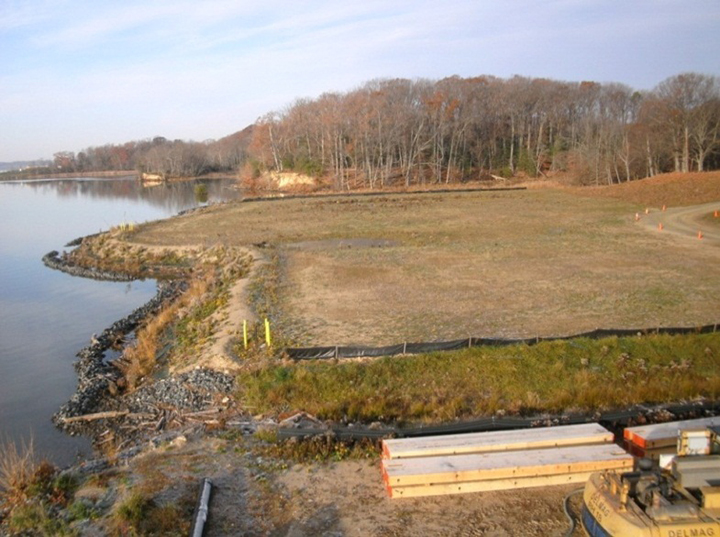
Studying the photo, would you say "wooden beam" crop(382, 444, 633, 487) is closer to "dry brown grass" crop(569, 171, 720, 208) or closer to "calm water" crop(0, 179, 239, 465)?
"calm water" crop(0, 179, 239, 465)

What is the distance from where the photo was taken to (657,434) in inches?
365

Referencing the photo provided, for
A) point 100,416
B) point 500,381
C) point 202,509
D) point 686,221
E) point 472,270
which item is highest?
point 686,221

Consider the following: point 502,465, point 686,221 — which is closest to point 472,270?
point 502,465

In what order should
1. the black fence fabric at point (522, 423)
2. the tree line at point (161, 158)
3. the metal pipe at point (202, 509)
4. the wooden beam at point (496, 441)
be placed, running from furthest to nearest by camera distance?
the tree line at point (161, 158) → the black fence fabric at point (522, 423) → the wooden beam at point (496, 441) → the metal pipe at point (202, 509)

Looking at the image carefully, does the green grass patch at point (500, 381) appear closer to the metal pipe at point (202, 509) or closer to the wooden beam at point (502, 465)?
the wooden beam at point (502, 465)

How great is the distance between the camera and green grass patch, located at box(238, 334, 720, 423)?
37.7ft

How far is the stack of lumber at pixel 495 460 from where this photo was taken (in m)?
8.06

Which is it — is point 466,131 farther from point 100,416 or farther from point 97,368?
point 100,416

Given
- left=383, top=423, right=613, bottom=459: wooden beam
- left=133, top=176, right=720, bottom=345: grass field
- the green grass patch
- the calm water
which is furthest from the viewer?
left=133, top=176, right=720, bottom=345: grass field

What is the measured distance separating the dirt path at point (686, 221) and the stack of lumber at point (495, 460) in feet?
79.4

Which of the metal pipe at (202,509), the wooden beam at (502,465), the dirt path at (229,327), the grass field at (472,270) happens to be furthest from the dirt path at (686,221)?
the metal pipe at (202,509)

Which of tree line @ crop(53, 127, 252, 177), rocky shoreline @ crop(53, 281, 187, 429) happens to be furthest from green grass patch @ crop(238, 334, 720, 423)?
tree line @ crop(53, 127, 252, 177)

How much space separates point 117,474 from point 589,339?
1137 centimetres

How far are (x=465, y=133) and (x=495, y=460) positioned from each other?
73273 millimetres
